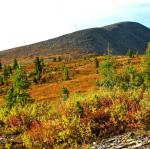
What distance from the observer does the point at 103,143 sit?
15.4 metres

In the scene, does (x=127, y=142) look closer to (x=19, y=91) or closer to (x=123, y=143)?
(x=123, y=143)

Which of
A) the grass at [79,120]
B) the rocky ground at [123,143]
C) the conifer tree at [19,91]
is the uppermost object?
the grass at [79,120]

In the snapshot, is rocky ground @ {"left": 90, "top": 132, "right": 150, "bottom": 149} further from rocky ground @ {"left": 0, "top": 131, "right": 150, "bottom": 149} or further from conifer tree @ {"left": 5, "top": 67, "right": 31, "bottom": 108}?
conifer tree @ {"left": 5, "top": 67, "right": 31, "bottom": 108}

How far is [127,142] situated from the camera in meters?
14.8

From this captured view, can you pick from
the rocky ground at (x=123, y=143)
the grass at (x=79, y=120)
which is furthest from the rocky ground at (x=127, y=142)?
the grass at (x=79, y=120)

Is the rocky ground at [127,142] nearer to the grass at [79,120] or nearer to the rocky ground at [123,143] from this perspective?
the rocky ground at [123,143]

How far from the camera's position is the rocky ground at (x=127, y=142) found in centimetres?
1423

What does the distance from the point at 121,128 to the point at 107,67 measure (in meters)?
47.1

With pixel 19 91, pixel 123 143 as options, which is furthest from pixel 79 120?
pixel 19 91

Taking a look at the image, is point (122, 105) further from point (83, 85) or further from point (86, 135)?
point (83, 85)

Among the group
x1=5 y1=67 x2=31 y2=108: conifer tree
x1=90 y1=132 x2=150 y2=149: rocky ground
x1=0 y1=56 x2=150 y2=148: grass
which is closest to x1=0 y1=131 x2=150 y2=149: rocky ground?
x1=90 y1=132 x2=150 y2=149: rocky ground

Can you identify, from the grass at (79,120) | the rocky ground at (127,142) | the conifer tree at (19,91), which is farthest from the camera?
the conifer tree at (19,91)

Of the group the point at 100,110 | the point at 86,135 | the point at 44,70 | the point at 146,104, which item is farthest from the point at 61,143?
the point at 44,70

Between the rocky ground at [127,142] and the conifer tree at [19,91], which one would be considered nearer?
the rocky ground at [127,142]
